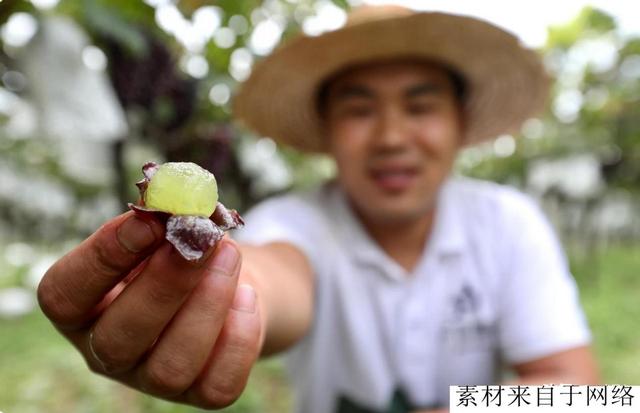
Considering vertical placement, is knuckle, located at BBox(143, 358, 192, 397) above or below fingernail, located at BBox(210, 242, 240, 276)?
below

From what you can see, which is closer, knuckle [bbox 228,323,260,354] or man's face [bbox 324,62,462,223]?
knuckle [bbox 228,323,260,354]

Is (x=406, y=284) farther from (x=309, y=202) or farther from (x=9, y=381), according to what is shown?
(x=9, y=381)

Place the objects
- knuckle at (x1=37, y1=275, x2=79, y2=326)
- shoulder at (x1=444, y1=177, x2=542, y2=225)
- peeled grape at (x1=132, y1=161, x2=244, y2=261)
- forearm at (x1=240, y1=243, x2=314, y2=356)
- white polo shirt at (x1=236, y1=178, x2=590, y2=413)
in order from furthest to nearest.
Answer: shoulder at (x1=444, y1=177, x2=542, y2=225)
white polo shirt at (x1=236, y1=178, x2=590, y2=413)
forearm at (x1=240, y1=243, x2=314, y2=356)
knuckle at (x1=37, y1=275, x2=79, y2=326)
peeled grape at (x1=132, y1=161, x2=244, y2=261)

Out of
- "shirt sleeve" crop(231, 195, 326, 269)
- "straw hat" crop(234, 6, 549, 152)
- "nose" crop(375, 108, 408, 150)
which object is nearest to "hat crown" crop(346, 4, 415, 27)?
"straw hat" crop(234, 6, 549, 152)

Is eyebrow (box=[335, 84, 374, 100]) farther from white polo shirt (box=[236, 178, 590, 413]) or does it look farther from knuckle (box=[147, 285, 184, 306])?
knuckle (box=[147, 285, 184, 306])

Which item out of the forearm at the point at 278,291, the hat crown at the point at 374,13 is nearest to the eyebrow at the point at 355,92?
the hat crown at the point at 374,13

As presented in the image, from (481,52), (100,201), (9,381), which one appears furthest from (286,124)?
(100,201)
